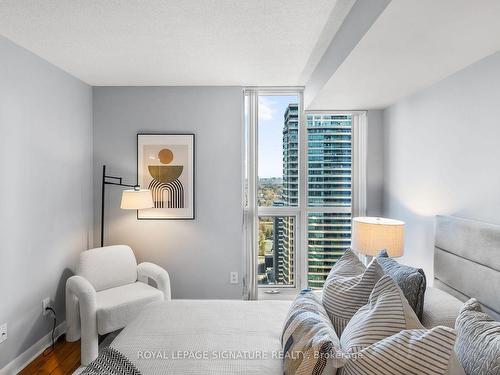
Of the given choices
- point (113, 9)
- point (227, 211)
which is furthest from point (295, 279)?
point (113, 9)

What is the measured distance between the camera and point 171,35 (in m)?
2.22

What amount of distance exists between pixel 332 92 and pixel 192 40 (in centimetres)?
124

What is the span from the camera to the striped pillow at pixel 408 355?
973mm

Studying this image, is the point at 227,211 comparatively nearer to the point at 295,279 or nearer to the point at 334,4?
the point at 295,279

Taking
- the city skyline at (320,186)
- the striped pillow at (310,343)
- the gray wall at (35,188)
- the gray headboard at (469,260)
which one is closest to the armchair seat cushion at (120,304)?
the gray wall at (35,188)

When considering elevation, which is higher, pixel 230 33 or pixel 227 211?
pixel 230 33

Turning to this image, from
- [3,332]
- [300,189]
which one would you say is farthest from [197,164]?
[3,332]

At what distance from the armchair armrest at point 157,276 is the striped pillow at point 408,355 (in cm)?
216

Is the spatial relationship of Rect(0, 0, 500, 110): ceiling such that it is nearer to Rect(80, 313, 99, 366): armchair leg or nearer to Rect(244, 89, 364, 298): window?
Rect(244, 89, 364, 298): window

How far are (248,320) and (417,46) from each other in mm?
1849

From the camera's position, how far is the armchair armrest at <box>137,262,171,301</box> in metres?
2.93

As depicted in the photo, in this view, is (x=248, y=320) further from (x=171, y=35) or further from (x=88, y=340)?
(x=171, y=35)

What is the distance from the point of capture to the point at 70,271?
308 centimetres

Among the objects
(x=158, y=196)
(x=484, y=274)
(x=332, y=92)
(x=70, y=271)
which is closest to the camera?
(x=484, y=274)
